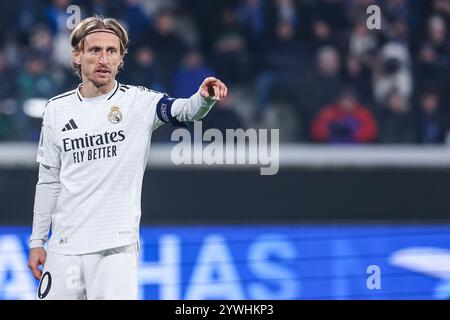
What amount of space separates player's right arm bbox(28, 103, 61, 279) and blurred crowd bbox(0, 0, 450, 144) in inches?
139

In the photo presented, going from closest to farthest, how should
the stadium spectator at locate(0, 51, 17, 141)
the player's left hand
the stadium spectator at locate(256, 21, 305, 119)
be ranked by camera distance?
the player's left hand < the stadium spectator at locate(0, 51, 17, 141) < the stadium spectator at locate(256, 21, 305, 119)

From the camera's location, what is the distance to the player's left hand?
15.7ft

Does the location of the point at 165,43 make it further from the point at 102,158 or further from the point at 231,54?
the point at 102,158

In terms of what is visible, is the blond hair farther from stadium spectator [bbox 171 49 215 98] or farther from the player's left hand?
stadium spectator [bbox 171 49 215 98]

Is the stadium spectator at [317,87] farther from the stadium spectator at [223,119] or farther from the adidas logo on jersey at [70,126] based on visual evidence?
the adidas logo on jersey at [70,126]

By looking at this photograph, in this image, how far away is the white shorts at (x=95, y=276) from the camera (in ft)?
16.4

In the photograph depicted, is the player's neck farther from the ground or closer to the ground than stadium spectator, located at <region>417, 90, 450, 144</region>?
closer to the ground

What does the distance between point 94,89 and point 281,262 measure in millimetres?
3716

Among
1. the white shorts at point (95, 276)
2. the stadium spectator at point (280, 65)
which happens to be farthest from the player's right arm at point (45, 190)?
the stadium spectator at point (280, 65)

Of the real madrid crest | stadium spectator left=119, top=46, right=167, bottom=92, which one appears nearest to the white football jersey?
the real madrid crest

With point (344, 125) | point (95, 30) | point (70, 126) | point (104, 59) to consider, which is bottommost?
point (70, 126)

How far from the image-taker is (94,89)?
5207 mm

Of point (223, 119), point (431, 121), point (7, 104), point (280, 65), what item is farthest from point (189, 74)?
point (431, 121)
